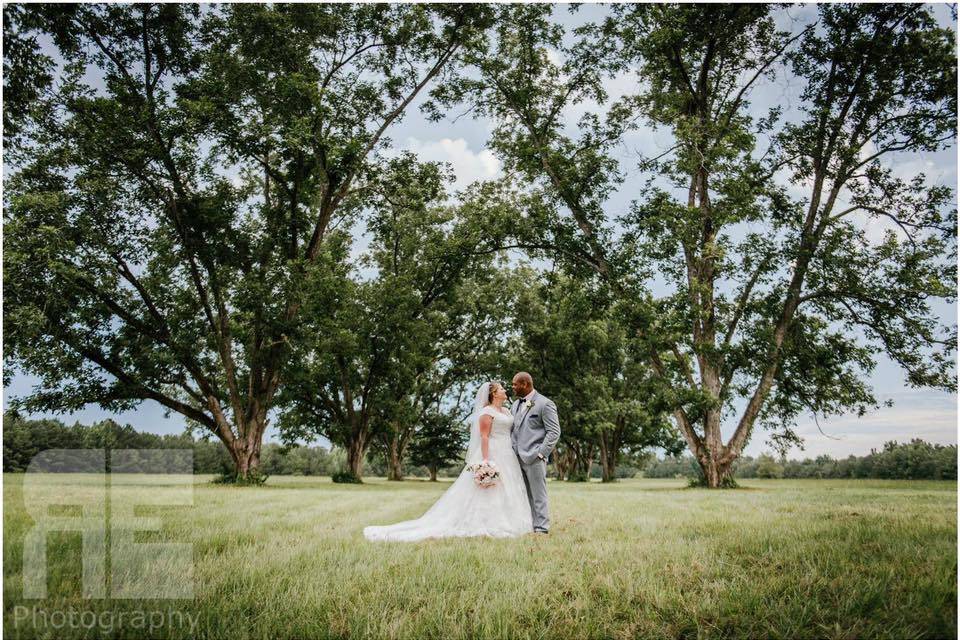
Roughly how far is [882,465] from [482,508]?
27.2m

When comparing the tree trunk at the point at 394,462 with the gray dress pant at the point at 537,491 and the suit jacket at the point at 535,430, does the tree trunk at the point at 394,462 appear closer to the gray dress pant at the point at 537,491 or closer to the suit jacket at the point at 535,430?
the suit jacket at the point at 535,430

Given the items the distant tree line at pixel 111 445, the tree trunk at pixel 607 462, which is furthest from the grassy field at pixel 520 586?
the tree trunk at pixel 607 462

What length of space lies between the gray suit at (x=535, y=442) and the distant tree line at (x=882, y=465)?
28.7 ft

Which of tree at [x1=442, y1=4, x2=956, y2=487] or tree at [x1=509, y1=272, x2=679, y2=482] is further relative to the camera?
tree at [x1=509, y1=272, x2=679, y2=482]

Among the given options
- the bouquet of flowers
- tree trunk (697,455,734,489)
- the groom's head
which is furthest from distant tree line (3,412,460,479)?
tree trunk (697,455,734,489)

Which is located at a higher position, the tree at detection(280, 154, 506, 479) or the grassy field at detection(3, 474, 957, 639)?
the tree at detection(280, 154, 506, 479)

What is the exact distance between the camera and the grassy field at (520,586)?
2.96 meters

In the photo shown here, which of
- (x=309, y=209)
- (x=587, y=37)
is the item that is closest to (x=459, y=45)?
(x=587, y=37)

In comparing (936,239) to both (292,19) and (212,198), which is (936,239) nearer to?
(292,19)

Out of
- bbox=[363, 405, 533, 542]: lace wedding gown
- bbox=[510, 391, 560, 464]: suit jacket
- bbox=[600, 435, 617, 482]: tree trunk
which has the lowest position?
bbox=[600, 435, 617, 482]: tree trunk

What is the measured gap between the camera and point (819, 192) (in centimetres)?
1819

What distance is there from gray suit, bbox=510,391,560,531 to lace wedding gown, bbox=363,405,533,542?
0.38ft

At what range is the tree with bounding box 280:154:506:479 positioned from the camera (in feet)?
71.6

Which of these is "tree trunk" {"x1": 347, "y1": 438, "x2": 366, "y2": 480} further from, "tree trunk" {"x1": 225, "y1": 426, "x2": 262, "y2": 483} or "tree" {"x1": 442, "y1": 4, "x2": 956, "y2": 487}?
"tree" {"x1": 442, "y1": 4, "x2": 956, "y2": 487}
